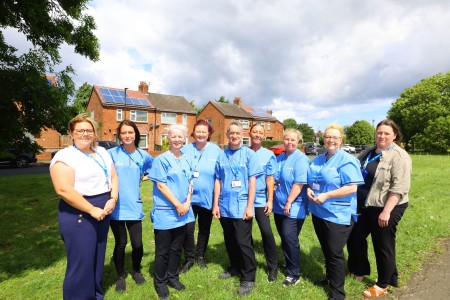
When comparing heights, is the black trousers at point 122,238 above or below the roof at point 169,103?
below

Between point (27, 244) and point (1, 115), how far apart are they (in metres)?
2.76

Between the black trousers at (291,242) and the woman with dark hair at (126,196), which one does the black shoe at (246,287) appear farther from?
the woman with dark hair at (126,196)

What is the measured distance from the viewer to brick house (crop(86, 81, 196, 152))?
32.9 metres

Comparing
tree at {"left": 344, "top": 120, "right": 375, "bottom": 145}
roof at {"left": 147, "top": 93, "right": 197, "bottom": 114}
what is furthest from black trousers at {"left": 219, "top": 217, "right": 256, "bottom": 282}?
tree at {"left": 344, "top": 120, "right": 375, "bottom": 145}

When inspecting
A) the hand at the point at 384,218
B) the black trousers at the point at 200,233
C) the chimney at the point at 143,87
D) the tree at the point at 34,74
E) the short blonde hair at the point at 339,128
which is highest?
the chimney at the point at 143,87

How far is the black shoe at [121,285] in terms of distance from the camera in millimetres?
3482

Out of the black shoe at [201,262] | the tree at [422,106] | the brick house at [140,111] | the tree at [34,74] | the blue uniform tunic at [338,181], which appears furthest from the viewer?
the tree at [422,106]

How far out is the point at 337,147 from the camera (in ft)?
10.8

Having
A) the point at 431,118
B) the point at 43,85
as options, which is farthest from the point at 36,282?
the point at 431,118

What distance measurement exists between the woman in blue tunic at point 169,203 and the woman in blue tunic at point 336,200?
1604 millimetres

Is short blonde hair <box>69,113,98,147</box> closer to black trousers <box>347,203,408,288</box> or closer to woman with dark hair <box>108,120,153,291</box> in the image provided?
woman with dark hair <box>108,120,153,291</box>

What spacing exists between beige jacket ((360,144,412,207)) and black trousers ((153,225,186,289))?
8.10ft

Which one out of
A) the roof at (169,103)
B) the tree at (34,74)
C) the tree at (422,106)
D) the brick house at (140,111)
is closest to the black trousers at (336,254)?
the tree at (34,74)

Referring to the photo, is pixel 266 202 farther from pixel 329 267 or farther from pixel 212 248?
pixel 212 248
